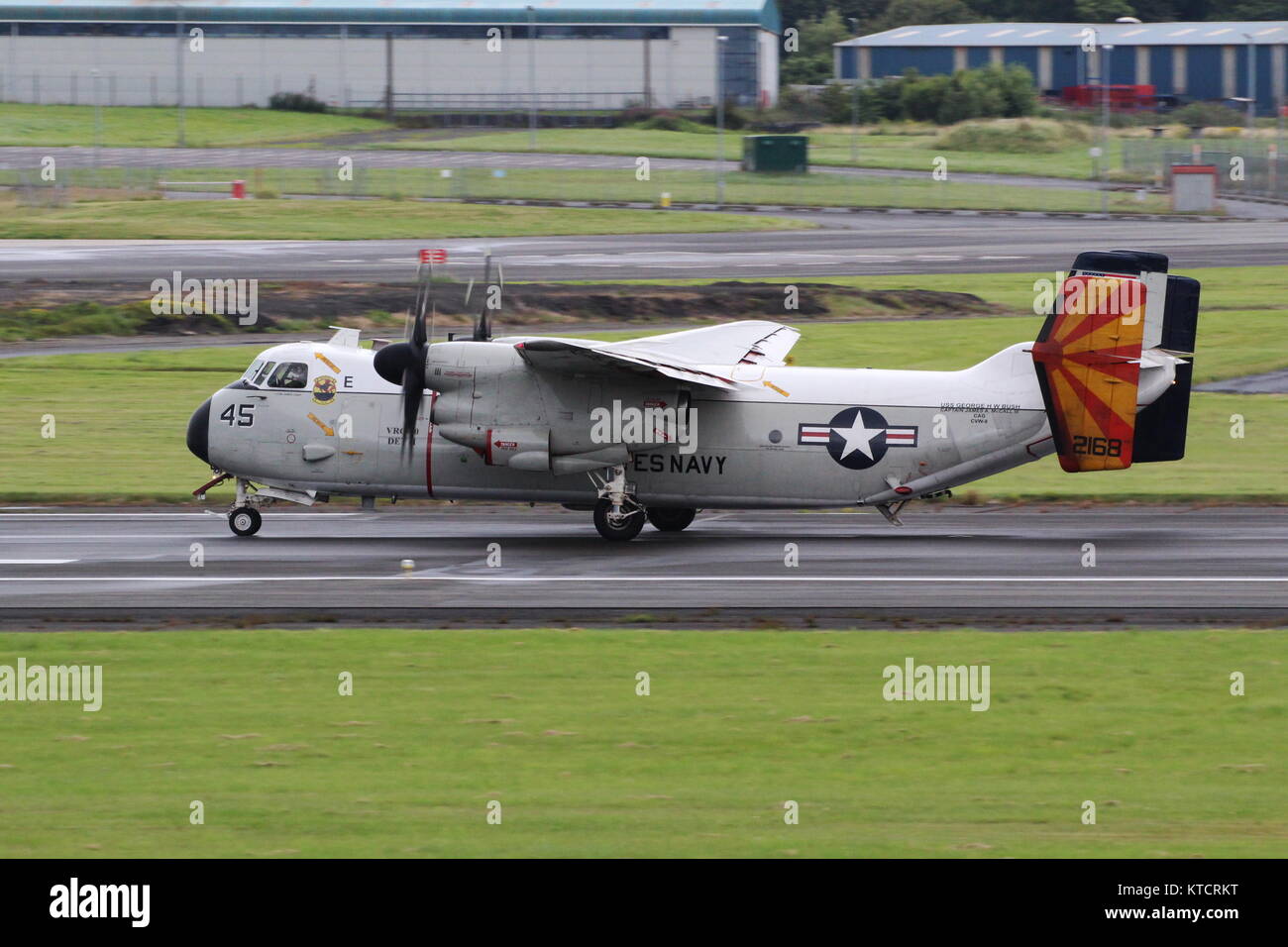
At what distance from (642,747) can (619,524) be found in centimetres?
1161

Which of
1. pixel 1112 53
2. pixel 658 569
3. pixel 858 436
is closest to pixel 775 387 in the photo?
pixel 858 436

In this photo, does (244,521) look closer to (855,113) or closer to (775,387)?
(775,387)

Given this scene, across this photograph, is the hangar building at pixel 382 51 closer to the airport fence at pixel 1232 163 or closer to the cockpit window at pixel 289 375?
the airport fence at pixel 1232 163

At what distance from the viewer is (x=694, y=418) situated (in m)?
26.5

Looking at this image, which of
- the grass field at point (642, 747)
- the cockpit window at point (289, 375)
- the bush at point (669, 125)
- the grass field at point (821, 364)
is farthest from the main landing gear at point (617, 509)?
the bush at point (669, 125)

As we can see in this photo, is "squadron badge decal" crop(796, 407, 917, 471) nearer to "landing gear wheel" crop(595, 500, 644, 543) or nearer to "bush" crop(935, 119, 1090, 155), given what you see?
"landing gear wheel" crop(595, 500, 644, 543)

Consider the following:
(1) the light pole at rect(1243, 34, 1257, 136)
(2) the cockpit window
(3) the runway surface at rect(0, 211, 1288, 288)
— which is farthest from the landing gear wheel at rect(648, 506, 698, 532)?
(1) the light pole at rect(1243, 34, 1257, 136)

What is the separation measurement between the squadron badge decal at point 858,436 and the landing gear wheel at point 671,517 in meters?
2.87

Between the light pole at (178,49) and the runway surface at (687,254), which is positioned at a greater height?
the light pole at (178,49)

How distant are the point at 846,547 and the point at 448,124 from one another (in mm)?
97331

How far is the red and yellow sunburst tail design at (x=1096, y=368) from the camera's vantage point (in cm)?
2536

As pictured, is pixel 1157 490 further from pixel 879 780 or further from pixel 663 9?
pixel 663 9

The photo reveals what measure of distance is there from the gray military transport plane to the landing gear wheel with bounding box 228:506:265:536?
35mm

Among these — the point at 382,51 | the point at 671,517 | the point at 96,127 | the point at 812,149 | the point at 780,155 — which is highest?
the point at 382,51
